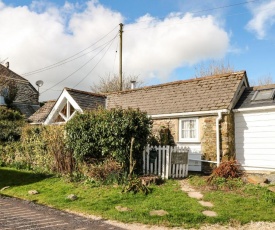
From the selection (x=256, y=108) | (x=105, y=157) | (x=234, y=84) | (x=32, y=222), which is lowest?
(x=32, y=222)

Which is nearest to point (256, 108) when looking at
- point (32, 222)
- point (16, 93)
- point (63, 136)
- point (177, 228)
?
point (177, 228)

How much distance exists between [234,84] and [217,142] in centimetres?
330

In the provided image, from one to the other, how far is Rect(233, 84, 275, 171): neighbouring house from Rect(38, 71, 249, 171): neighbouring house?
1.36ft

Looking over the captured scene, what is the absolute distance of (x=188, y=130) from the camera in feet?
48.5

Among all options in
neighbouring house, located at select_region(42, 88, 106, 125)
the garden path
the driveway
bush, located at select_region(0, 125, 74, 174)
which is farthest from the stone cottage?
the driveway

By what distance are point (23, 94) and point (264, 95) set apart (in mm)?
33893

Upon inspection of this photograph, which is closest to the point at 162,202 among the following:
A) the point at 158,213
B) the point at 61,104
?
the point at 158,213

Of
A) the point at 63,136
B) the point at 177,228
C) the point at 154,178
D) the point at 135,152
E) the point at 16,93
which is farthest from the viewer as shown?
the point at 16,93

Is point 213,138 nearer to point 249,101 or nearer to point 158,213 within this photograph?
point 249,101

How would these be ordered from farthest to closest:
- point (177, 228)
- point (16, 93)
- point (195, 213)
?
point (16, 93)
point (195, 213)
point (177, 228)

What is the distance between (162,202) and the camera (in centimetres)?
855

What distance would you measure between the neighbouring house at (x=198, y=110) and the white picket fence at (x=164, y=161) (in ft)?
6.95

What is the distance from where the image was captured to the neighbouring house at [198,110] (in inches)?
530

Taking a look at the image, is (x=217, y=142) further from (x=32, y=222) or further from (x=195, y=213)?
(x=32, y=222)
